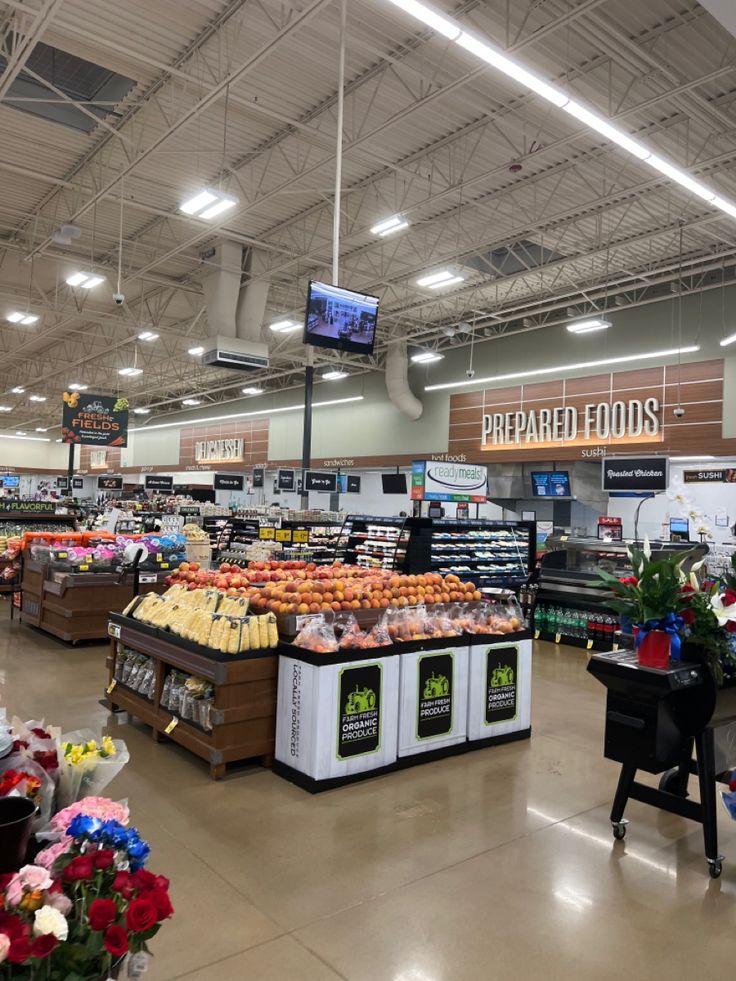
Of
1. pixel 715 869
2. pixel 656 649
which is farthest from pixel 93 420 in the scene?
pixel 715 869

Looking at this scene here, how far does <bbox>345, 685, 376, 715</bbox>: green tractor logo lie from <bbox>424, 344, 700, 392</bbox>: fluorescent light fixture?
40.4 ft

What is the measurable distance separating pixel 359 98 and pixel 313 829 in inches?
339

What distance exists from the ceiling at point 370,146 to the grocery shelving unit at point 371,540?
4330mm

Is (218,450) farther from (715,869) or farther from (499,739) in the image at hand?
(715,869)

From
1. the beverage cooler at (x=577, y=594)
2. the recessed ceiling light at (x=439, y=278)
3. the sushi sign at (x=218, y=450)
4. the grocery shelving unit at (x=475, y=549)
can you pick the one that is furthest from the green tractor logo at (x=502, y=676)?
the sushi sign at (x=218, y=450)

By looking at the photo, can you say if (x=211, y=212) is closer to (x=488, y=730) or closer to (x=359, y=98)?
(x=359, y=98)

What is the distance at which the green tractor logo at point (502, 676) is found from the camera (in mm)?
5062

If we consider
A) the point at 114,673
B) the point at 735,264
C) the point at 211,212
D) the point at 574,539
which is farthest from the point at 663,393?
the point at 114,673

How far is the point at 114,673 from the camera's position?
18.6 feet

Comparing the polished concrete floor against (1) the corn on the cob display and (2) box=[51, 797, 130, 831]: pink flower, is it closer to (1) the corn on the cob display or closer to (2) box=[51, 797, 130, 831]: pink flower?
(1) the corn on the cob display

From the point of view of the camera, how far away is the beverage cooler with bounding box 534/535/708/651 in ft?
28.9

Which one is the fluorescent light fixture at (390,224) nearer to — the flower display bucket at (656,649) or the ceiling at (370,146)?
the ceiling at (370,146)

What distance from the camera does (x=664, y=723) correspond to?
3.51 m

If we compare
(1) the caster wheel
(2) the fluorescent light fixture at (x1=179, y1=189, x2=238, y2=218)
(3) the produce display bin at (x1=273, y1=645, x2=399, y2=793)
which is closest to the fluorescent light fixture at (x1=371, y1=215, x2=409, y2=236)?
(2) the fluorescent light fixture at (x1=179, y1=189, x2=238, y2=218)
